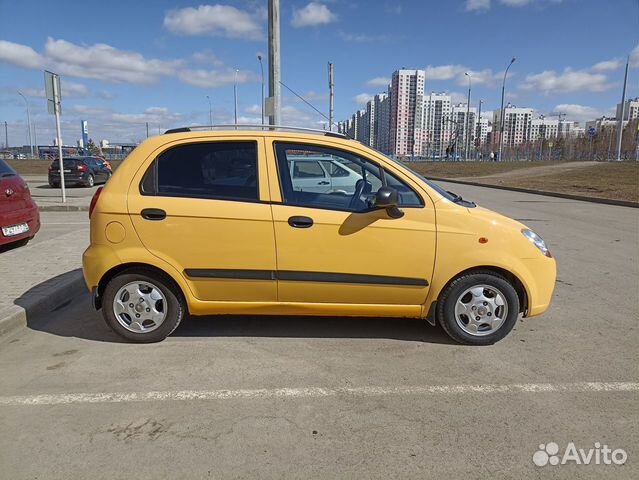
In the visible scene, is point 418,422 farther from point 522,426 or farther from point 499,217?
point 499,217

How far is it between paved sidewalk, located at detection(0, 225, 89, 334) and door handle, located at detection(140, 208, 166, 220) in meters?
1.75

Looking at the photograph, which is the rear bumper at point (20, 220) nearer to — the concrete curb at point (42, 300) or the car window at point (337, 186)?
the concrete curb at point (42, 300)

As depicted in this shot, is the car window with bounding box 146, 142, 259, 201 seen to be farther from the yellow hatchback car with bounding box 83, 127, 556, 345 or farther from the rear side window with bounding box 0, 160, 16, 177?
the rear side window with bounding box 0, 160, 16, 177

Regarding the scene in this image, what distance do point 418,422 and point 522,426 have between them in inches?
24.8

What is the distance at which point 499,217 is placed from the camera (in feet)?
12.6

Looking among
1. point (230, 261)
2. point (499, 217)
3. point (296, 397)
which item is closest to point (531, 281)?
point (499, 217)

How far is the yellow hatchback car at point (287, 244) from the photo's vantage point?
3627 millimetres

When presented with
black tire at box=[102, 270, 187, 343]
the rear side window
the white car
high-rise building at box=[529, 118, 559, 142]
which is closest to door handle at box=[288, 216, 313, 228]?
the white car

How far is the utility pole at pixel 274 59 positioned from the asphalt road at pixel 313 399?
8272 mm

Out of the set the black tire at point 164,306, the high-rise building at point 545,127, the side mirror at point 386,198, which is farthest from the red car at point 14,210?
the high-rise building at point 545,127

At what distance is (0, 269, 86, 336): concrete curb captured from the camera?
4.14 meters

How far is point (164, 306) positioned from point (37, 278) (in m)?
2.64

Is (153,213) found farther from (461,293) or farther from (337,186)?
(461,293)

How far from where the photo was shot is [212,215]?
361cm
